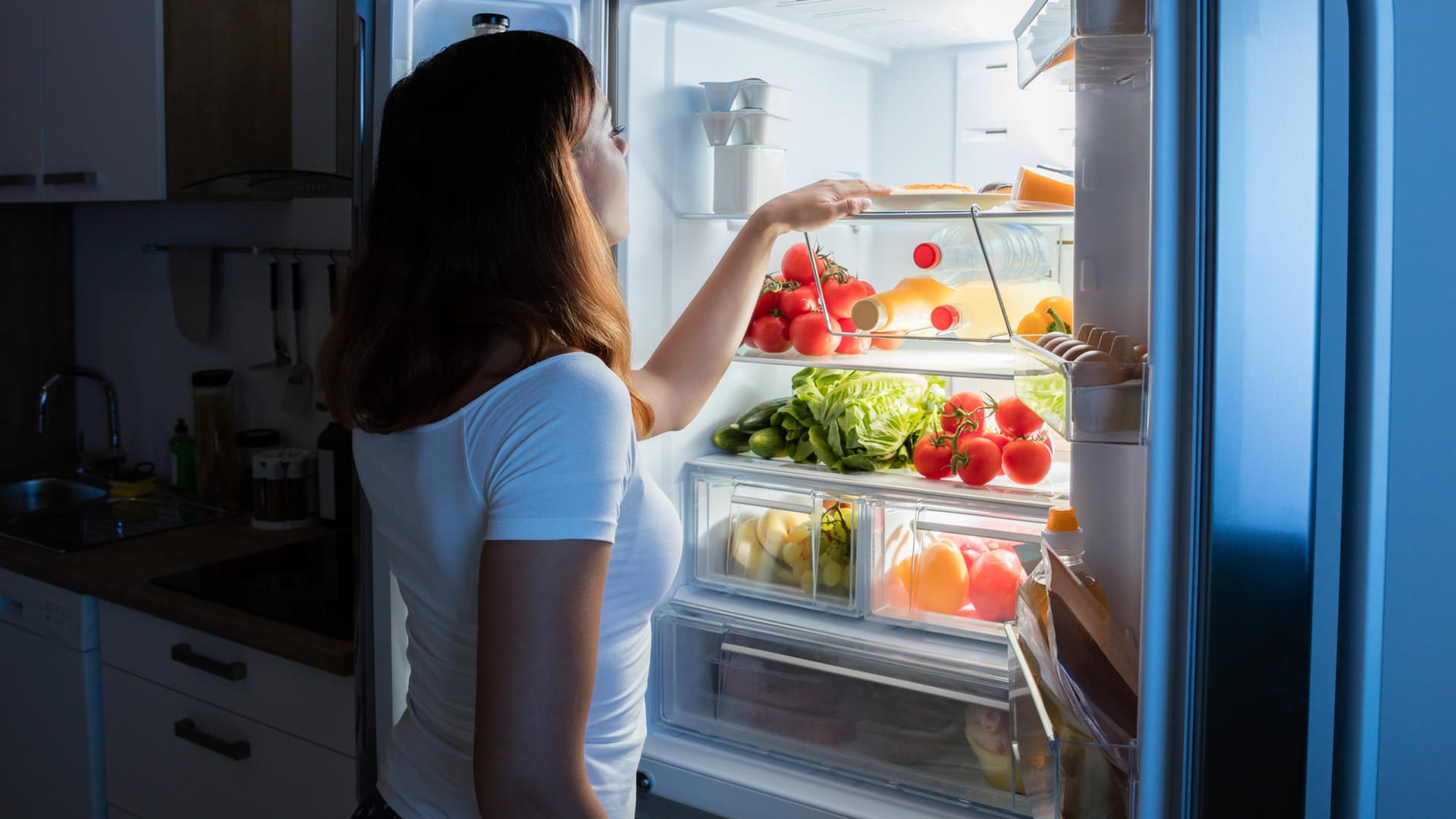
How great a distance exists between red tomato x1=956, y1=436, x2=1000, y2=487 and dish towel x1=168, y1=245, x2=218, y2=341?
1.86 meters

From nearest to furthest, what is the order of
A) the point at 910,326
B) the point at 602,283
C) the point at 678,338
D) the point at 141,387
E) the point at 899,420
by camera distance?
the point at 602,283, the point at 678,338, the point at 910,326, the point at 899,420, the point at 141,387

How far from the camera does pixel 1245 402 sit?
0.75 m

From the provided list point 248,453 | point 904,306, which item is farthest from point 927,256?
point 248,453

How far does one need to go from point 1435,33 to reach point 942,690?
982 mm

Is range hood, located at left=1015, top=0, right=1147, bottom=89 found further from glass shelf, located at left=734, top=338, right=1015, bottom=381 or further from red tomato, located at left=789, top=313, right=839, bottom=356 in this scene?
red tomato, located at left=789, top=313, right=839, bottom=356

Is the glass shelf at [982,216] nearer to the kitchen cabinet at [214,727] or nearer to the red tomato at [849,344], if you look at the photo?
the red tomato at [849,344]

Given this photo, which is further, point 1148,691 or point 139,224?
point 139,224

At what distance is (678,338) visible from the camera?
145 centimetres

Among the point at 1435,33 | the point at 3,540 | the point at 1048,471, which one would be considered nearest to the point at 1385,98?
the point at 1435,33

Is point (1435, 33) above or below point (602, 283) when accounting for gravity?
above

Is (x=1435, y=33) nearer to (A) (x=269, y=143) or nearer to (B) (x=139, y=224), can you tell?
(A) (x=269, y=143)

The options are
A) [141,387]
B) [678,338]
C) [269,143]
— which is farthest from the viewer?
[141,387]

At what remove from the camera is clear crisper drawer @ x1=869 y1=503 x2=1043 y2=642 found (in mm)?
1475

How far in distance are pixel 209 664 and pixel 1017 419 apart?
1.35 meters
